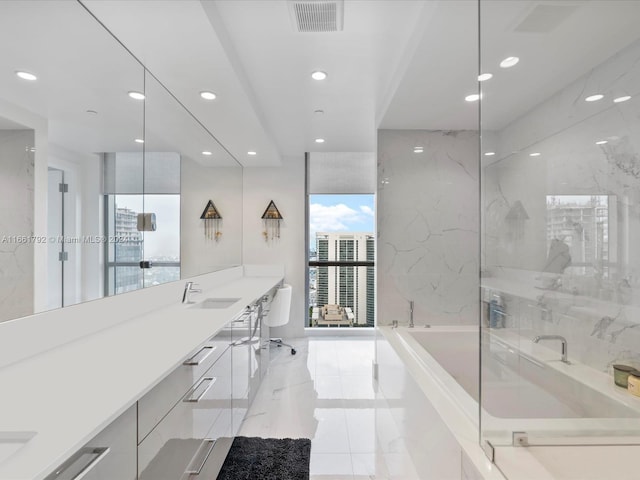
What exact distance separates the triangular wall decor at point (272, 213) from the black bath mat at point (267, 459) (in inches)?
115

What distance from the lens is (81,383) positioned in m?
1.00

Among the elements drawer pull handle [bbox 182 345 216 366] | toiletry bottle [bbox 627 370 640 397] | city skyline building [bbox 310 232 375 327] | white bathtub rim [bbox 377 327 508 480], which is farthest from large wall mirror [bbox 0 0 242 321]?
toiletry bottle [bbox 627 370 640 397]

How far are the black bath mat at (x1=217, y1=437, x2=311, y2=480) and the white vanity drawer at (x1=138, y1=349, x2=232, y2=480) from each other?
0.65 ft

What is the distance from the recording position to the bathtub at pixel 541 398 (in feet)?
3.94

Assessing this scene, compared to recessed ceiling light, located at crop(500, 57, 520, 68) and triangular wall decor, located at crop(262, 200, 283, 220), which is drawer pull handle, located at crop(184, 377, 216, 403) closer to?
recessed ceiling light, located at crop(500, 57, 520, 68)

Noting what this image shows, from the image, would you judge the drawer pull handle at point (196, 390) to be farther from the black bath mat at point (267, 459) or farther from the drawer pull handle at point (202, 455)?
the black bath mat at point (267, 459)

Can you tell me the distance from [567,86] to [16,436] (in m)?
2.26

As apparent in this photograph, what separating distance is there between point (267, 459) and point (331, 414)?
69 centimetres

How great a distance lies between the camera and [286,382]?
310 cm

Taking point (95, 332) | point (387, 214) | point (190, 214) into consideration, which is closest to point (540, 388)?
point (387, 214)

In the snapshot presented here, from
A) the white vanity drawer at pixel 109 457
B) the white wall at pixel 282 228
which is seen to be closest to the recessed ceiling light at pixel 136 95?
the white vanity drawer at pixel 109 457

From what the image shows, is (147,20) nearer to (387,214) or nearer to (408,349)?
(387,214)

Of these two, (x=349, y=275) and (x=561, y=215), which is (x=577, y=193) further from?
(x=349, y=275)

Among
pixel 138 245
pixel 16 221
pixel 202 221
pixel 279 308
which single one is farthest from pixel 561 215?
pixel 202 221
